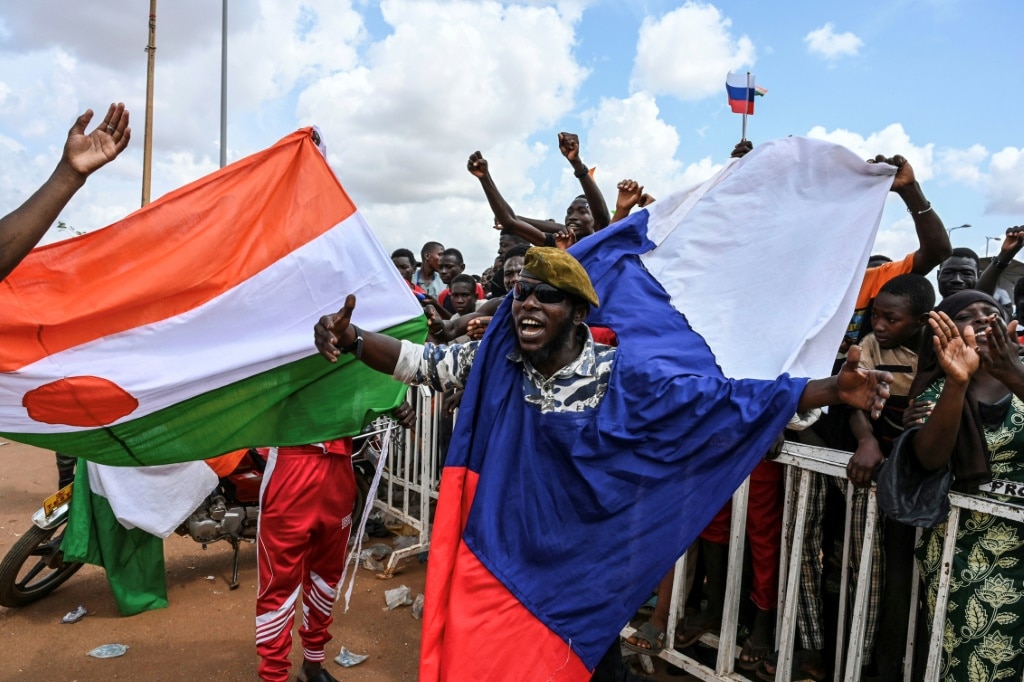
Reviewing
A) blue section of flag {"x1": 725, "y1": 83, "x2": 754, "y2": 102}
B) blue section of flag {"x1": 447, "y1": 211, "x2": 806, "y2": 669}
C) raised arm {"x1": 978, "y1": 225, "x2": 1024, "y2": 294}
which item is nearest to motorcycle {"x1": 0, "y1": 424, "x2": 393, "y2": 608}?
blue section of flag {"x1": 447, "y1": 211, "x2": 806, "y2": 669}

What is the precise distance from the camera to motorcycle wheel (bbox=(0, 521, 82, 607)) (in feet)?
16.1

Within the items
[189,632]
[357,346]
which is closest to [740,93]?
[357,346]

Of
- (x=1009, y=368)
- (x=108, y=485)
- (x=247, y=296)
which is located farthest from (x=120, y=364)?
(x=1009, y=368)

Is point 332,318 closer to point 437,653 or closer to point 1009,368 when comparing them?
point 437,653

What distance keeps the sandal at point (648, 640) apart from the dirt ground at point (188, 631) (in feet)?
4.47

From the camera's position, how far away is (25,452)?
33.7 ft

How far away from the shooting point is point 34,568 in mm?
5145

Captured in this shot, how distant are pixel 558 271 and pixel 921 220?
244cm

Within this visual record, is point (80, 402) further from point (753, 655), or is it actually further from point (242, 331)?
point (753, 655)

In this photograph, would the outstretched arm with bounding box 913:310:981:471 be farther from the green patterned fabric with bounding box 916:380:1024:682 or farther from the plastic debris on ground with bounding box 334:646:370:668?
the plastic debris on ground with bounding box 334:646:370:668

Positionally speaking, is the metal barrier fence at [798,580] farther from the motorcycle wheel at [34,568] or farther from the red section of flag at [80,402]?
the motorcycle wheel at [34,568]

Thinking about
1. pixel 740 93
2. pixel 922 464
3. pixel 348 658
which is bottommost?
pixel 348 658

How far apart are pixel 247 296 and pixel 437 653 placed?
1990 millimetres

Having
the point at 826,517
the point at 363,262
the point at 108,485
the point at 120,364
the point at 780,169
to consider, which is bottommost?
the point at 108,485
